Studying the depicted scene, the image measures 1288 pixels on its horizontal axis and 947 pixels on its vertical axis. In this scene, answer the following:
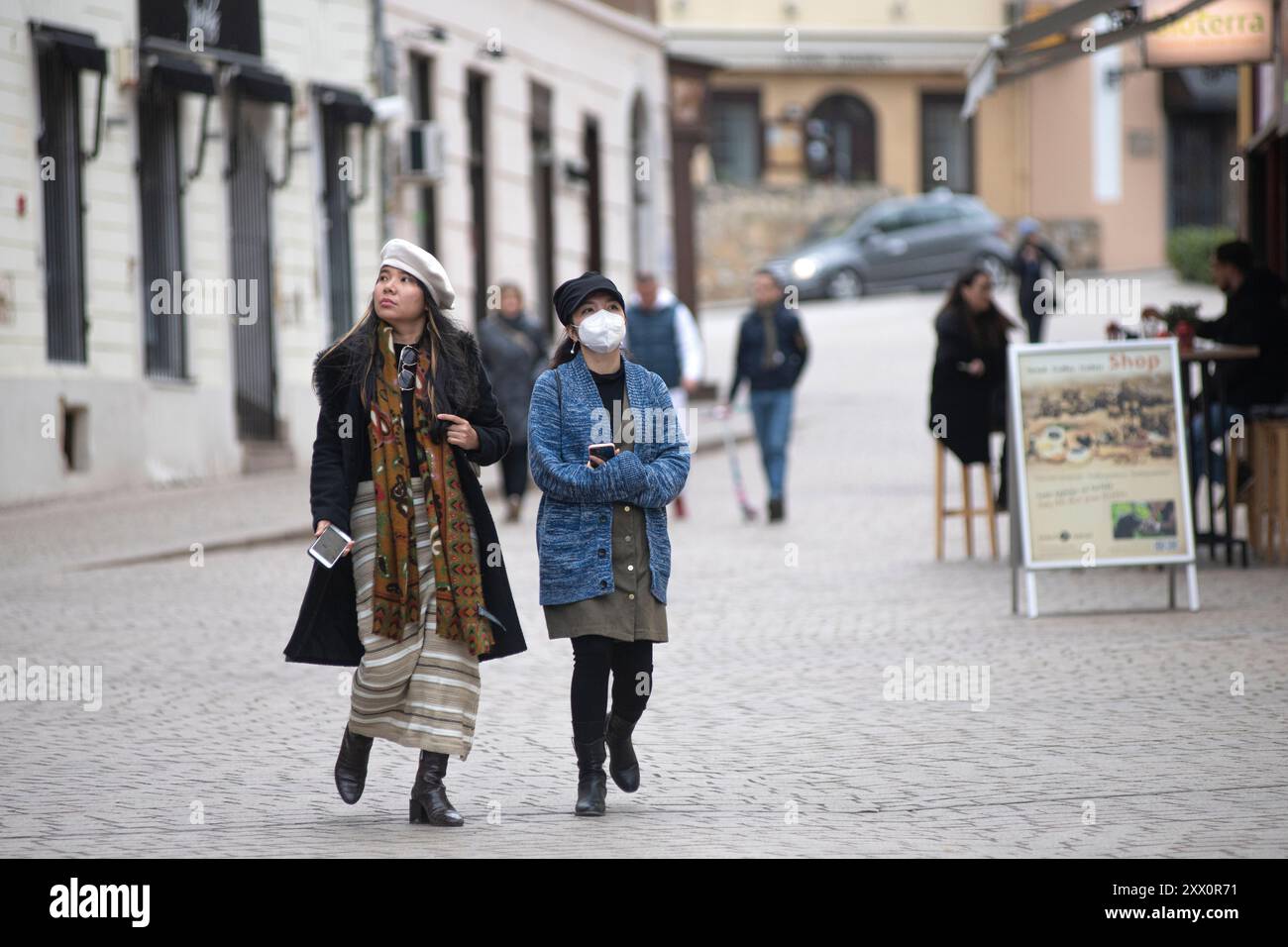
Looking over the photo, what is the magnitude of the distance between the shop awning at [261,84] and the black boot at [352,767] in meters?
14.6

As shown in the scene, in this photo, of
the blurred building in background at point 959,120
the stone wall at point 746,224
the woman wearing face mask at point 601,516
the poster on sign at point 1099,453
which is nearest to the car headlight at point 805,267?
the stone wall at point 746,224

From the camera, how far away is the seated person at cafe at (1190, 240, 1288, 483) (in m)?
13.5

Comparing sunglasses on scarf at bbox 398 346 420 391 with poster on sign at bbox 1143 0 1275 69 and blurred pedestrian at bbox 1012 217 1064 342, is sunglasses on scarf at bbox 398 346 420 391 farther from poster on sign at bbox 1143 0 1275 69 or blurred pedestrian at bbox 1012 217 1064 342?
blurred pedestrian at bbox 1012 217 1064 342

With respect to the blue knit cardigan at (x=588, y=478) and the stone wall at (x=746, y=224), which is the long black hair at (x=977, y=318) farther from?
the stone wall at (x=746, y=224)

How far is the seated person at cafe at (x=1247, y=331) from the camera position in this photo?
13461 millimetres

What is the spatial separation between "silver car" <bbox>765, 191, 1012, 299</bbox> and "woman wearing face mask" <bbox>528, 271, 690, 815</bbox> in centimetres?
3437

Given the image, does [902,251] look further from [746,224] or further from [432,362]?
[432,362]

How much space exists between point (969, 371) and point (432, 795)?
8.09 meters

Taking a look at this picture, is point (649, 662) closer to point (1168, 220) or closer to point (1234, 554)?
point (1234, 554)

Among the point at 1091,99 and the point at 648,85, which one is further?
the point at 1091,99

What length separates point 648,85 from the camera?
107ft

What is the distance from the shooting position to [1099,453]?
1193 centimetres
